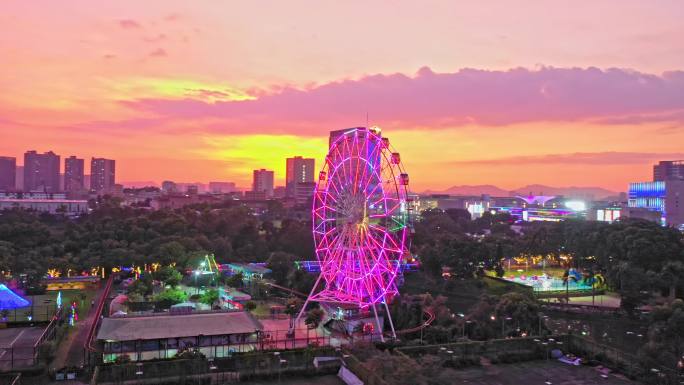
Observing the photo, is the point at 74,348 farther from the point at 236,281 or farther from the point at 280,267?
the point at 280,267

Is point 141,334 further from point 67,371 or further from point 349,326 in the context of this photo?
point 349,326

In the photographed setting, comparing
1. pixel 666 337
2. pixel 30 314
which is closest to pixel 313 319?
pixel 30 314

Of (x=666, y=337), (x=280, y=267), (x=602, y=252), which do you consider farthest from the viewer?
(x=602, y=252)

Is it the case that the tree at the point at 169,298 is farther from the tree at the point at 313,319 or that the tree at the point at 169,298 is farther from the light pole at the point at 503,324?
the light pole at the point at 503,324

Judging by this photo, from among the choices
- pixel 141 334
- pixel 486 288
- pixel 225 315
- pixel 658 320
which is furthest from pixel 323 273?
pixel 486 288

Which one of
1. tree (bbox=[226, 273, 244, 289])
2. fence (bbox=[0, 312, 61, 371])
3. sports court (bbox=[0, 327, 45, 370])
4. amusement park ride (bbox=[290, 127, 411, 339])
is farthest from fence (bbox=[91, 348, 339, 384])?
tree (bbox=[226, 273, 244, 289])

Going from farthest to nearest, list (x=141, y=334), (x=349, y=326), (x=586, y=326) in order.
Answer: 1. (x=586, y=326)
2. (x=349, y=326)
3. (x=141, y=334)

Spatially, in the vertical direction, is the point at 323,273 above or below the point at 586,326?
above
